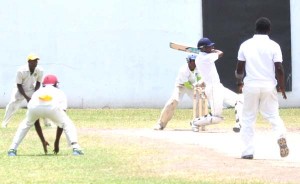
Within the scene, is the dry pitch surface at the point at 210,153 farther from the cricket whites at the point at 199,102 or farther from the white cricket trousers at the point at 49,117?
the white cricket trousers at the point at 49,117

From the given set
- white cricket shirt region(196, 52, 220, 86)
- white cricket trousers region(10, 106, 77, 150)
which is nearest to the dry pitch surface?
white cricket shirt region(196, 52, 220, 86)

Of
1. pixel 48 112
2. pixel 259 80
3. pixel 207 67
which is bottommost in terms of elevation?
pixel 48 112

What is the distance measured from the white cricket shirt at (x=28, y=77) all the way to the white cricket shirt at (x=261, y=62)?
7712 millimetres

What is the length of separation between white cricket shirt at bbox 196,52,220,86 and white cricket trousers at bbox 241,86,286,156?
5.13 metres

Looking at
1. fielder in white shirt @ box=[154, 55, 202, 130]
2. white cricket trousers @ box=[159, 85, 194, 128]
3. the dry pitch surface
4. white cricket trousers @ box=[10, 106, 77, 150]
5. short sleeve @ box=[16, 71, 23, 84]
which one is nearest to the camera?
the dry pitch surface

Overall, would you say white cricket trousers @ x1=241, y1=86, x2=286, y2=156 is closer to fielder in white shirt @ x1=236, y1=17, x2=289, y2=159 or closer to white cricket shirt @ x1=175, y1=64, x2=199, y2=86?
fielder in white shirt @ x1=236, y1=17, x2=289, y2=159

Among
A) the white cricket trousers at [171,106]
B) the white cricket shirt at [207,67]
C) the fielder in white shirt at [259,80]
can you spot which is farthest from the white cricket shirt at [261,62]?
the white cricket trousers at [171,106]

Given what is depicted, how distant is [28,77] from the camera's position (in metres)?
21.1

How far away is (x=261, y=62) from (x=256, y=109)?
0.68m

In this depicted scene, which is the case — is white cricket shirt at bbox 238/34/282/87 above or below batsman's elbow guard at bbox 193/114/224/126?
above

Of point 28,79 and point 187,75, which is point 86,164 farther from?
point 187,75

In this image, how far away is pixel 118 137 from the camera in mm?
18766

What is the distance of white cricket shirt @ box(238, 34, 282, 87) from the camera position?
14086mm

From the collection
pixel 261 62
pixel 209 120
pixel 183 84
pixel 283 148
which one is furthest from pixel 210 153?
pixel 183 84
